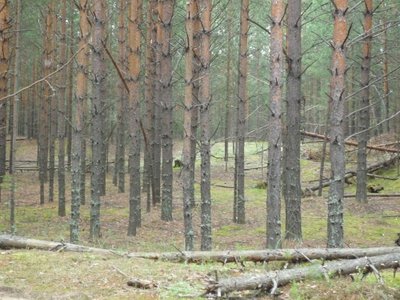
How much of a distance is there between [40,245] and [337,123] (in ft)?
18.0

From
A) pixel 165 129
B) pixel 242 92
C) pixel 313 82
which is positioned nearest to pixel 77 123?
pixel 165 129

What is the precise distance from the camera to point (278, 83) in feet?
29.3

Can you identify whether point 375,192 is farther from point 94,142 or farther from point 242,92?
point 94,142

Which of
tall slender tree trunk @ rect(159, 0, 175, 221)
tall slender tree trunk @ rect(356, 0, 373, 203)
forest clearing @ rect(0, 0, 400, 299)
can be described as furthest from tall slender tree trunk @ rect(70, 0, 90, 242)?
tall slender tree trunk @ rect(356, 0, 373, 203)

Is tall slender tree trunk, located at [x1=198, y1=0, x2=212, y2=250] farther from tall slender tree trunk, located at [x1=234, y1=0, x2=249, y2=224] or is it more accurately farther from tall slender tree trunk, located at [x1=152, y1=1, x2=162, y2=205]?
tall slender tree trunk, located at [x1=152, y1=1, x2=162, y2=205]

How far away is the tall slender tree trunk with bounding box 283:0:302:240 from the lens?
1191cm

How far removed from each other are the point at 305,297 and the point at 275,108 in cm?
497

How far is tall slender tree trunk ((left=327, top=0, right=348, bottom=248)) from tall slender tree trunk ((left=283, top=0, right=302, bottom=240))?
3.36 meters

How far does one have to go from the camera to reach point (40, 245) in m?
6.78

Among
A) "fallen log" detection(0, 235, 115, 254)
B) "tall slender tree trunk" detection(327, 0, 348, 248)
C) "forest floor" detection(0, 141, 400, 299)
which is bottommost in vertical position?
"forest floor" detection(0, 141, 400, 299)

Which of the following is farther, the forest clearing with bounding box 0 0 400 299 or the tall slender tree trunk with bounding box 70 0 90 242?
the tall slender tree trunk with bounding box 70 0 90 242

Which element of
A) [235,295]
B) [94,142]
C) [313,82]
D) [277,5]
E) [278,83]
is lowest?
[235,295]

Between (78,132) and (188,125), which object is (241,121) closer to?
(188,125)

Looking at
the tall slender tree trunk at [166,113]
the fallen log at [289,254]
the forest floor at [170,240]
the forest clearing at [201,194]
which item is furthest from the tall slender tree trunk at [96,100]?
the fallen log at [289,254]
